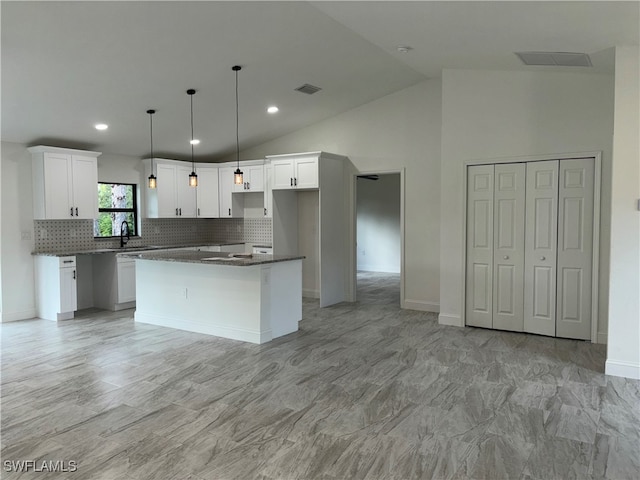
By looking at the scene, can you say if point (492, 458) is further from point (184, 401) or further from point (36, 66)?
point (36, 66)

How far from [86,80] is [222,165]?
3.63 m

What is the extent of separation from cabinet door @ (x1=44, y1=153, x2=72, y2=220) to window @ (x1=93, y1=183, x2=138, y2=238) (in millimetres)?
611

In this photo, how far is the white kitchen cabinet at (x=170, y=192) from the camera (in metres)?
7.87

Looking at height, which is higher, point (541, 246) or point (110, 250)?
point (541, 246)

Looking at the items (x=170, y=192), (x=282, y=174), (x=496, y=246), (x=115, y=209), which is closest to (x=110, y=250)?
(x=115, y=209)

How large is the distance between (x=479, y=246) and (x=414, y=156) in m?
1.86

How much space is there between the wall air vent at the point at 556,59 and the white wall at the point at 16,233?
6.44 meters

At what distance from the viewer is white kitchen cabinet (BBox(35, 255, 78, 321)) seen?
6367 mm

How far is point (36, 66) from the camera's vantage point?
455cm

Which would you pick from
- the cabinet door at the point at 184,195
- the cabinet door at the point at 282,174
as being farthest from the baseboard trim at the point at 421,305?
the cabinet door at the point at 184,195

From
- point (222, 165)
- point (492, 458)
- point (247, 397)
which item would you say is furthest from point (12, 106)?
point (492, 458)

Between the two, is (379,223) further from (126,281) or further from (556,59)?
(556,59)

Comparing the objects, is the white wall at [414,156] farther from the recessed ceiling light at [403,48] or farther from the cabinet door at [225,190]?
the cabinet door at [225,190]

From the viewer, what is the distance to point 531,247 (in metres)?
5.53
